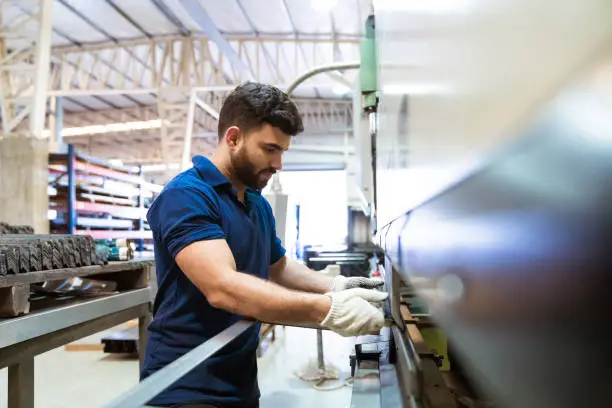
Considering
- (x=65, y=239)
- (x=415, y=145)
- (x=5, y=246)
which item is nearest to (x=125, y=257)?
(x=65, y=239)

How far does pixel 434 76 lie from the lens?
1.79 ft

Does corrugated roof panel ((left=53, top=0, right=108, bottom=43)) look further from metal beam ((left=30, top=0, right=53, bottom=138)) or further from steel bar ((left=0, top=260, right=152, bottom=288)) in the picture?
steel bar ((left=0, top=260, right=152, bottom=288))

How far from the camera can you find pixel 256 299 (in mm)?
1013

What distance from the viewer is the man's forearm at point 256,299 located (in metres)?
1.01

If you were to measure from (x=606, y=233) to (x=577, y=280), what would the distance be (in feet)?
0.09

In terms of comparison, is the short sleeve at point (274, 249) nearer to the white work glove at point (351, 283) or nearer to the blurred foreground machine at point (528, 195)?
the white work glove at point (351, 283)

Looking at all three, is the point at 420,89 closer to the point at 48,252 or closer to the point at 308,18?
the point at 48,252

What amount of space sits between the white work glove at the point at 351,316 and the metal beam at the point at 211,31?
378 centimetres

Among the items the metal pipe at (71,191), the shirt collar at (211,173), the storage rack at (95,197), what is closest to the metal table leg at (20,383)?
the shirt collar at (211,173)

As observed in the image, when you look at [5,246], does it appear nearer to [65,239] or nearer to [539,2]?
[65,239]

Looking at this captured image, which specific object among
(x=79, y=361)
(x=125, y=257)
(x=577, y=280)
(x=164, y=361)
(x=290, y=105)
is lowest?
(x=79, y=361)

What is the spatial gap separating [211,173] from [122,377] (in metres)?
2.16

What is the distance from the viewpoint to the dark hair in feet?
4.19

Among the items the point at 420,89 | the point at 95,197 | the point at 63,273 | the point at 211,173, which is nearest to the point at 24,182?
the point at 95,197
